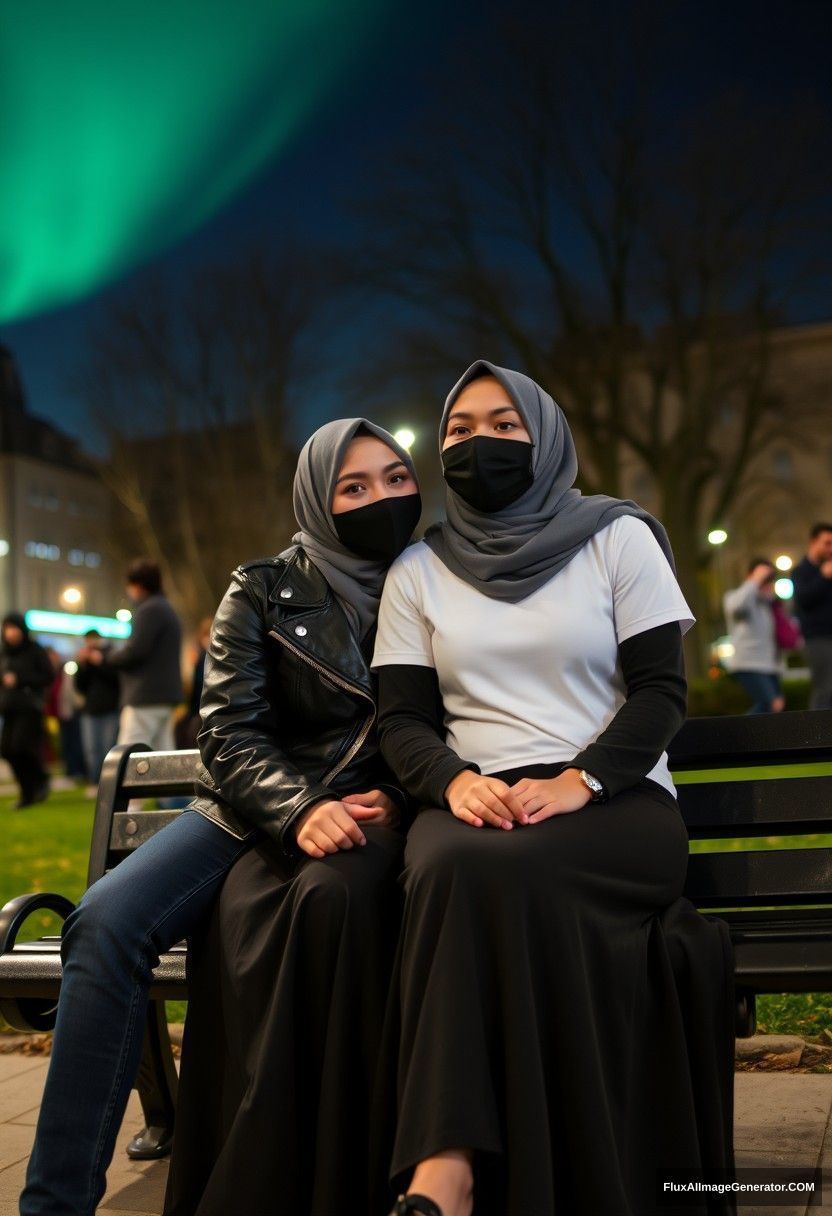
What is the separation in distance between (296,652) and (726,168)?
23283mm

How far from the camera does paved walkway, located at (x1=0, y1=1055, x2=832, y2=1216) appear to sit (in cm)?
350

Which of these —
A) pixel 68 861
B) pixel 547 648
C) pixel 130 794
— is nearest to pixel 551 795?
pixel 547 648

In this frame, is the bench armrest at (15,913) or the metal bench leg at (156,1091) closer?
the bench armrest at (15,913)

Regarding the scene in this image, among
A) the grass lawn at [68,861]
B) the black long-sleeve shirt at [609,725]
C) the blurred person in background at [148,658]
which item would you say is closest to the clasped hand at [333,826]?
the black long-sleeve shirt at [609,725]

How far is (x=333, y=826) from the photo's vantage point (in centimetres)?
317

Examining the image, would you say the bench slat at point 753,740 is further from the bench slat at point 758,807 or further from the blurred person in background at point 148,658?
the blurred person in background at point 148,658

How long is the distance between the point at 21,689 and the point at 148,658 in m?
4.02

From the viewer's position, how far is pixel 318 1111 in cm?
A: 290

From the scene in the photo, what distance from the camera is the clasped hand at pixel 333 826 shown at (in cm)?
314

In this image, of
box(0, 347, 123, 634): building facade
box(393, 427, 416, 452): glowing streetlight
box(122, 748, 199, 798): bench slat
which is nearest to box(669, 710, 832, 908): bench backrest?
box(122, 748, 199, 798): bench slat

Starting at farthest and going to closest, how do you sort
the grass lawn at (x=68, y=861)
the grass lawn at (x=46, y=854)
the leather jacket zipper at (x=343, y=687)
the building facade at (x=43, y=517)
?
1. the building facade at (x=43, y=517)
2. the grass lawn at (x=46, y=854)
3. the grass lawn at (x=68, y=861)
4. the leather jacket zipper at (x=343, y=687)

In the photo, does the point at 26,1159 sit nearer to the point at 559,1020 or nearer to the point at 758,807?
the point at 559,1020

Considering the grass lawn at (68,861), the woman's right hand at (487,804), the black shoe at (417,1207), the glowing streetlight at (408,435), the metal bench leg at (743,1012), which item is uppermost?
the glowing streetlight at (408,435)

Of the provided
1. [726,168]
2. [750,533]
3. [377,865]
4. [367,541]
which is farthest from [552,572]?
[750,533]
